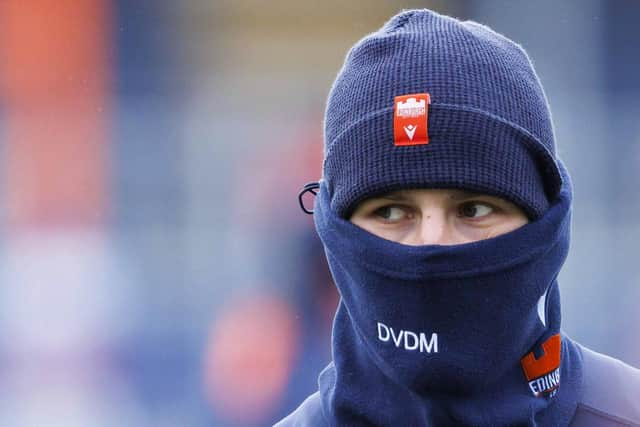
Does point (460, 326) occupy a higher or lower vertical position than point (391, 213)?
lower

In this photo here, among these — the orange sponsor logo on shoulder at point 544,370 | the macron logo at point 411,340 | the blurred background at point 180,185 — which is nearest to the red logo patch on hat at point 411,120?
the macron logo at point 411,340

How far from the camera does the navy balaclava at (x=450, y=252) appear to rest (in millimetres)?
1308

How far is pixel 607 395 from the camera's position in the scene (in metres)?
1.42

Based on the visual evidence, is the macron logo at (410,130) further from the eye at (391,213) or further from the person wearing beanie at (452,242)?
the eye at (391,213)

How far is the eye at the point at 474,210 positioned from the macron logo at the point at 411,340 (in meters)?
0.24

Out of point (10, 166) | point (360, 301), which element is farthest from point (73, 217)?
point (360, 301)

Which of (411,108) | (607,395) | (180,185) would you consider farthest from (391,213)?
(180,185)

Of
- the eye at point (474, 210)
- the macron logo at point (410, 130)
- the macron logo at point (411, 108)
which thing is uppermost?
the macron logo at point (411, 108)

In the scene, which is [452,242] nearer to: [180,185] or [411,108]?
[411,108]

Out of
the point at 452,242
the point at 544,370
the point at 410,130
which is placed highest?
the point at 410,130

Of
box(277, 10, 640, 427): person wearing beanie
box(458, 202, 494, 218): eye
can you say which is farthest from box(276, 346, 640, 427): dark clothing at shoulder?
box(458, 202, 494, 218): eye

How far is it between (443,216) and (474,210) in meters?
0.07

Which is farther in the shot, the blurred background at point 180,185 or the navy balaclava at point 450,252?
the blurred background at point 180,185

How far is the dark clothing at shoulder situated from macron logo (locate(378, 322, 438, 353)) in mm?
286
